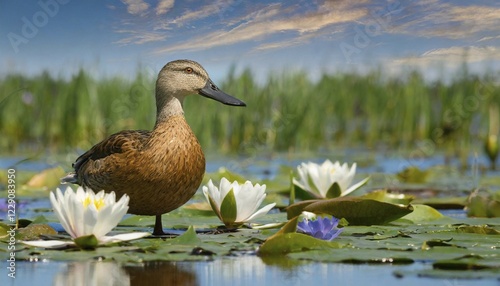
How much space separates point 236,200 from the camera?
212 inches

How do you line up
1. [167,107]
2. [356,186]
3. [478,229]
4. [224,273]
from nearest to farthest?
1. [224,273]
2. [478,229]
3. [167,107]
4. [356,186]

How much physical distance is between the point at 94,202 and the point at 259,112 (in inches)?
362

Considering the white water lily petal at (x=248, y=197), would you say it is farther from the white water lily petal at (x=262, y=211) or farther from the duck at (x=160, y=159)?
the duck at (x=160, y=159)

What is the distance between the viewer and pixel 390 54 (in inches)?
284

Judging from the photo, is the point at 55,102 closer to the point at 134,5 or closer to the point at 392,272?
the point at 134,5

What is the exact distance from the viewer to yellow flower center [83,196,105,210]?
4.57 metres

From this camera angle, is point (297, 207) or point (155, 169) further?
point (297, 207)

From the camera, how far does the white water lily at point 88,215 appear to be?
4477 millimetres

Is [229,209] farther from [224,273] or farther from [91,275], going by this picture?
[91,275]

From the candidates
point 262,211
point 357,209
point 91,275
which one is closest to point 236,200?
point 262,211

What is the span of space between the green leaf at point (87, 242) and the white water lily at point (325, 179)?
2.49m

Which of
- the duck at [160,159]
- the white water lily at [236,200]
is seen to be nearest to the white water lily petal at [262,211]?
the white water lily at [236,200]

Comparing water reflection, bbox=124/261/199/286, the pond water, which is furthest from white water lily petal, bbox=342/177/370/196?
water reflection, bbox=124/261/199/286

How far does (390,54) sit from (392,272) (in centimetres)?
349
